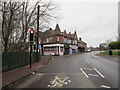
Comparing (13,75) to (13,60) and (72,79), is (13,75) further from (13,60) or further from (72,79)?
(72,79)

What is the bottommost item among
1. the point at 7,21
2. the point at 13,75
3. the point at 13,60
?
the point at 13,75

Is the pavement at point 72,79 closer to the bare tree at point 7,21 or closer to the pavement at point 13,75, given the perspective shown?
the pavement at point 13,75

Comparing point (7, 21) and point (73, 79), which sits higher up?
point (7, 21)

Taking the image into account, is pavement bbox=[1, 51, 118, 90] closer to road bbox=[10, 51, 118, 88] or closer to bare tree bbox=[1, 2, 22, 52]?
road bbox=[10, 51, 118, 88]

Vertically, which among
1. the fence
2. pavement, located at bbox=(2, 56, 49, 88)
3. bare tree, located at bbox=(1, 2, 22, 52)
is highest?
bare tree, located at bbox=(1, 2, 22, 52)

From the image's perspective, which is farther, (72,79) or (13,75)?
(13,75)

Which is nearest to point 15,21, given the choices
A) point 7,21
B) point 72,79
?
point 7,21

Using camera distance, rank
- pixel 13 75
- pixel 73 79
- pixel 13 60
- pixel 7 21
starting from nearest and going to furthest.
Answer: pixel 73 79 < pixel 13 75 < pixel 13 60 < pixel 7 21

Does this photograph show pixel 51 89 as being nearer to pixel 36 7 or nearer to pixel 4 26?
pixel 4 26

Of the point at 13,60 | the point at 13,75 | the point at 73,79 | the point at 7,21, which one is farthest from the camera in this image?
the point at 7,21

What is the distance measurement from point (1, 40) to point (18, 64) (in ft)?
11.6

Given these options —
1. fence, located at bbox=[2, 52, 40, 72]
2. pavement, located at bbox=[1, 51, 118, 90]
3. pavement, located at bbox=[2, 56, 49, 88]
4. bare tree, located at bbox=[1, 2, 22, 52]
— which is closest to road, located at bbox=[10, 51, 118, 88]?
pavement, located at bbox=[1, 51, 118, 90]

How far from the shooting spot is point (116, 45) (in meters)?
39.2

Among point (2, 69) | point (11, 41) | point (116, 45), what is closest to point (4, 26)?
point (11, 41)
